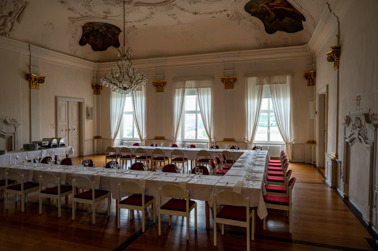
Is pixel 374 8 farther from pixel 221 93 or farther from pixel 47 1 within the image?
pixel 47 1

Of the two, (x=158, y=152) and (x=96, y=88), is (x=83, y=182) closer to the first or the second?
(x=158, y=152)

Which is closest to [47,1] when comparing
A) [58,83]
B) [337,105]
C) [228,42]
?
[58,83]

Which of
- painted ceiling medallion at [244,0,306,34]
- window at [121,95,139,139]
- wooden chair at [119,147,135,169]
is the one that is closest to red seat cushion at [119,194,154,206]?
wooden chair at [119,147,135,169]

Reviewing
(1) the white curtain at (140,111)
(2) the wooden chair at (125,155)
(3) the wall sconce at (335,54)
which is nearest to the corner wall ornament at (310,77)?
(3) the wall sconce at (335,54)

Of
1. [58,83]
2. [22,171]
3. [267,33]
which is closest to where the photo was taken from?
[22,171]

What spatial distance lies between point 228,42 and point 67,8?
21.2 ft

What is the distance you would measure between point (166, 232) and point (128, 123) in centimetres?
962

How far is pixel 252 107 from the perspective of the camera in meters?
10.8

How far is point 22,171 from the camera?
5402 mm

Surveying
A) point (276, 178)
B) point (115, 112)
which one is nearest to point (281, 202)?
point (276, 178)

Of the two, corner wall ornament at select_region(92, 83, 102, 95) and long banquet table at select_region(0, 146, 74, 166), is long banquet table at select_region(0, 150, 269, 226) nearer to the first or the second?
long banquet table at select_region(0, 146, 74, 166)

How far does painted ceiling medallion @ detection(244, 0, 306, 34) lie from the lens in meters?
8.70

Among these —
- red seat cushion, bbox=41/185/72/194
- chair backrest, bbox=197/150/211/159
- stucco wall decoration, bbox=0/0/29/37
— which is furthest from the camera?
chair backrest, bbox=197/150/211/159

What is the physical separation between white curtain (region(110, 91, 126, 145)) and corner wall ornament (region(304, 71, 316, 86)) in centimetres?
864
